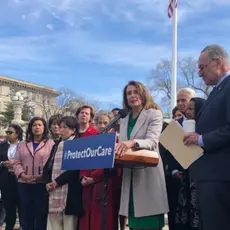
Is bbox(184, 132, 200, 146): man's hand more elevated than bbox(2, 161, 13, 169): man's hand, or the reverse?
bbox(184, 132, 200, 146): man's hand

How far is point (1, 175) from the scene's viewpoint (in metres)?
6.35

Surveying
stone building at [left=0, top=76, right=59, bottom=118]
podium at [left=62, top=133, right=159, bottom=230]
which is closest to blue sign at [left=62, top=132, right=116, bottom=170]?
podium at [left=62, top=133, right=159, bottom=230]

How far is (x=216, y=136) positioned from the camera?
9.23 feet

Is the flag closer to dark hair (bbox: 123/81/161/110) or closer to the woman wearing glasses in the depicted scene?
the woman wearing glasses

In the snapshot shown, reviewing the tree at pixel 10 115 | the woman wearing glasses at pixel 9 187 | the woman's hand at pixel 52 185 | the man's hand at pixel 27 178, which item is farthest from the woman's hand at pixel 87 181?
the tree at pixel 10 115

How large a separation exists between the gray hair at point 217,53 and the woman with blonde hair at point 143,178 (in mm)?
881

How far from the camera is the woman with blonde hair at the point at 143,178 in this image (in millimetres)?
3518

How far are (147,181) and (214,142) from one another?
96 cm

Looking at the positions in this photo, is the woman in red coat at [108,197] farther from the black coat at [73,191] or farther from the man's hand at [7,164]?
the man's hand at [7,164]

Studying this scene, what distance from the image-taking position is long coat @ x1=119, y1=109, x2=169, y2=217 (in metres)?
3.51

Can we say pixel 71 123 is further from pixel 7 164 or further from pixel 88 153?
pixel 7 164

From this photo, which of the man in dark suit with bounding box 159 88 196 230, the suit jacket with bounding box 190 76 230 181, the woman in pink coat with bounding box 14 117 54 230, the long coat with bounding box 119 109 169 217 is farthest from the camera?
the woman in pink coat with bounding box 14 117 54 230

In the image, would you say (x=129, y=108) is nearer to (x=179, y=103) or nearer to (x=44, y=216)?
(x=179, y=103)

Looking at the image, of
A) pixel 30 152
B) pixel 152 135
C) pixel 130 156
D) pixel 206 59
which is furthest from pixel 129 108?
pixel 30 152
